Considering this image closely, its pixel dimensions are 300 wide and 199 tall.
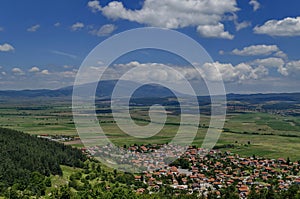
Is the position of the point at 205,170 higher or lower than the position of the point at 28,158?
lower

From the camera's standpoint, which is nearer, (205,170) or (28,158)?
(28,158)

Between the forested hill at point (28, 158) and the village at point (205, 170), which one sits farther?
the village at point (205, 170)

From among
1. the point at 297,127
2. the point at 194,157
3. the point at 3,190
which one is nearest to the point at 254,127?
the point at 297,127

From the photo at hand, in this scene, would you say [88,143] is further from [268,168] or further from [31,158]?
[268,168]

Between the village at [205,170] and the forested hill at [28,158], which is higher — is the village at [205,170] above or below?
below
